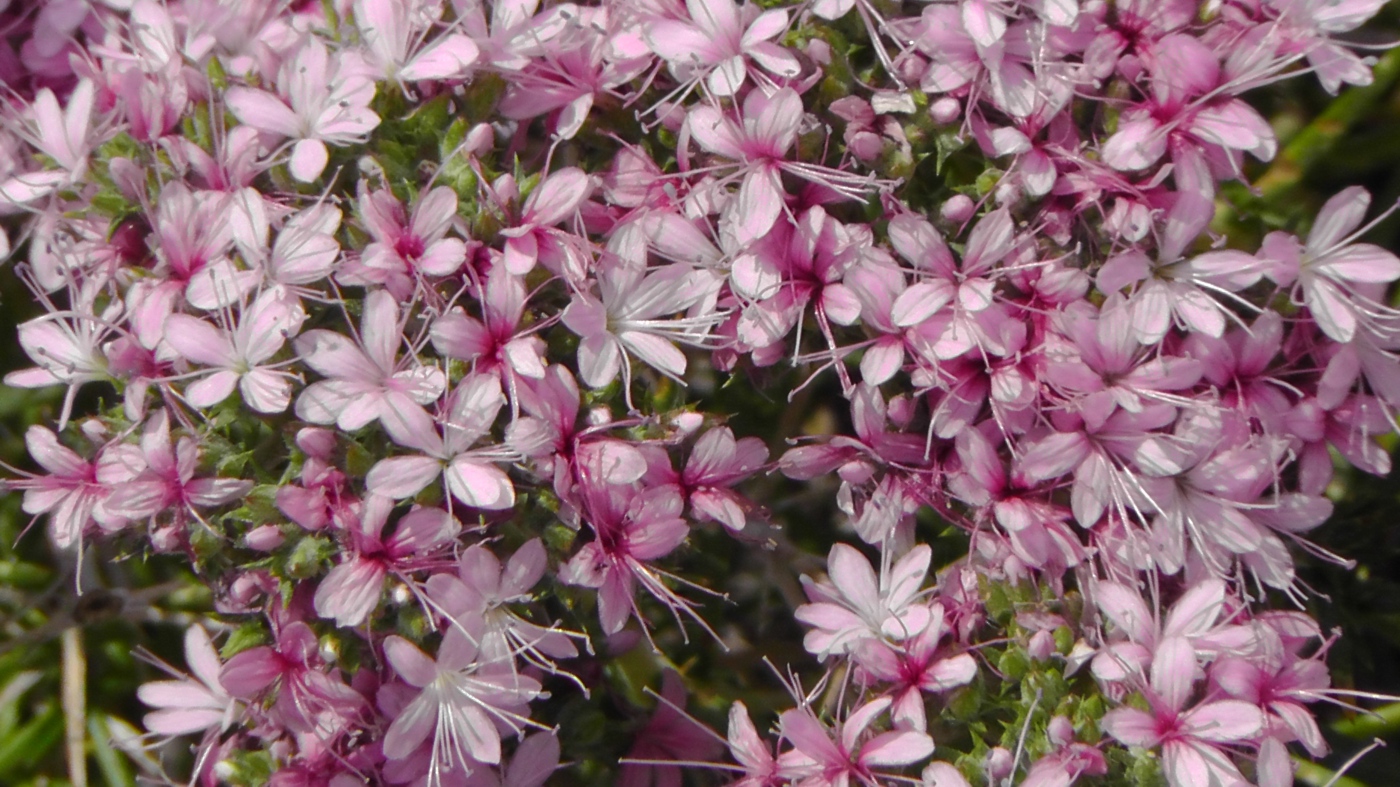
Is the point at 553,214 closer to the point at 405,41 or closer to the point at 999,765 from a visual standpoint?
the point at 405,41

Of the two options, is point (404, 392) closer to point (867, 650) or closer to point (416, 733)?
point (416, 733)

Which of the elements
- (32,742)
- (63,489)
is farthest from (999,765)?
(32,742)

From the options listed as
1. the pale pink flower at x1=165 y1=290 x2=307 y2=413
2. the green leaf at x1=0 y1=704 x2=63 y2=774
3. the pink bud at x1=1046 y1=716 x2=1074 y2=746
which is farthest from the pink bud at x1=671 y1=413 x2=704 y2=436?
the green leaf at x1=0 y1=704 x2=63 y2=774

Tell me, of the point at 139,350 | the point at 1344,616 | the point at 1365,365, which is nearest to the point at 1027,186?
the point at 1365,365

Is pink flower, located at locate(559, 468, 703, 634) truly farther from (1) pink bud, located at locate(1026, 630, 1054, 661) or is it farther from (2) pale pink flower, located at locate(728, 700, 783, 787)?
(1) pink bud, located at locate(1026, 630, 1054, 661)

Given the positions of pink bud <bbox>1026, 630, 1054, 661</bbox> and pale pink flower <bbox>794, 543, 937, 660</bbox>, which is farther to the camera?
pale pink flower <bbox>794, 543, 937, 660</bbox>

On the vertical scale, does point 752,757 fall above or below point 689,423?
below

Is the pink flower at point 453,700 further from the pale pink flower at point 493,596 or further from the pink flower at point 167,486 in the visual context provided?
the pink flower at point 167,486

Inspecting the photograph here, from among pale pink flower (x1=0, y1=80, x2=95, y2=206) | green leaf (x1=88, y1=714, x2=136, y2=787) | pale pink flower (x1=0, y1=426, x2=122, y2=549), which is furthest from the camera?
green leaf (x1=88, y1=714, x2=136, y2=787)

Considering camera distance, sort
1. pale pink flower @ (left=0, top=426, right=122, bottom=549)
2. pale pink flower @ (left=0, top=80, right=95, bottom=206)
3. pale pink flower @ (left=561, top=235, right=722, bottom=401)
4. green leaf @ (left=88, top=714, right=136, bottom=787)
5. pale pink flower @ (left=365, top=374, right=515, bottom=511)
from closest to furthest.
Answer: pale pink flower @ (left=365, top=374, right=515, bottom=511) < pale pink flower @ (left=561, top=235, right=722, bottom=401) < pale pink flower @ (left=0, top=426, right=122, bottom=549) < pale pink flower @ (left=0, top=80, right=95, bottom=206) < green leaf @ (left=88, top=714, right=136, bottom=787)

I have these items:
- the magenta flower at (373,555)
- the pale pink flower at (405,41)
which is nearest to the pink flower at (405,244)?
the pale pink flower at (405,41)
